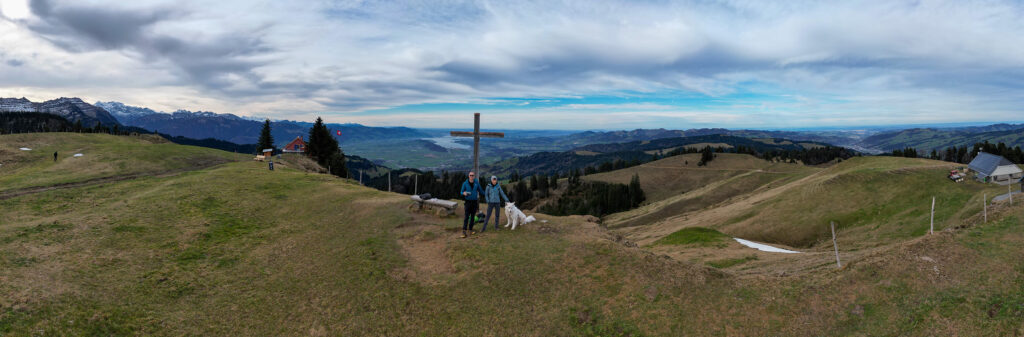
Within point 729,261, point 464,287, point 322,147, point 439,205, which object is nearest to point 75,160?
point 322,147

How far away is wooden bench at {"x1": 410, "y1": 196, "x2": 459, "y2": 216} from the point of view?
2428 centimetres

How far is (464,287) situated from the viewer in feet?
47.7

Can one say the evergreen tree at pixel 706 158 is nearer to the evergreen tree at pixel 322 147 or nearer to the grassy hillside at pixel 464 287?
the evergreen tree at pixel 322 147

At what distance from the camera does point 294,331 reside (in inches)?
488

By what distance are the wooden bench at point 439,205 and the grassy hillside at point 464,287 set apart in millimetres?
3772

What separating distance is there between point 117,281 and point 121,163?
160ft

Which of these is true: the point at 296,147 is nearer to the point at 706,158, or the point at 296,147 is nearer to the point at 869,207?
the point at 869,207

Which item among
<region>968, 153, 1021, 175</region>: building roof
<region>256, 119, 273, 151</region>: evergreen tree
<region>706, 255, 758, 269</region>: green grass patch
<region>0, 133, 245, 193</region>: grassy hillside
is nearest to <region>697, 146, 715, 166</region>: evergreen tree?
<region>968, 153, 1021, 175</region>: building roof

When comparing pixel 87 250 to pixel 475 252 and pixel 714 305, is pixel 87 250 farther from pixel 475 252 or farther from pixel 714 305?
pixel 714 305

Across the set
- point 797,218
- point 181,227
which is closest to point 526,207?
point 797,218

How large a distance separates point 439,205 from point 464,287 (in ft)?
34.8

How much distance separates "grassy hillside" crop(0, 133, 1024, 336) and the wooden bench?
3.77m

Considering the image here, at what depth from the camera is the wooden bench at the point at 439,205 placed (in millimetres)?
24281

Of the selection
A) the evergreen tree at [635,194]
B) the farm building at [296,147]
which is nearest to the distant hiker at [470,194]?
the farm building at [296,147]
